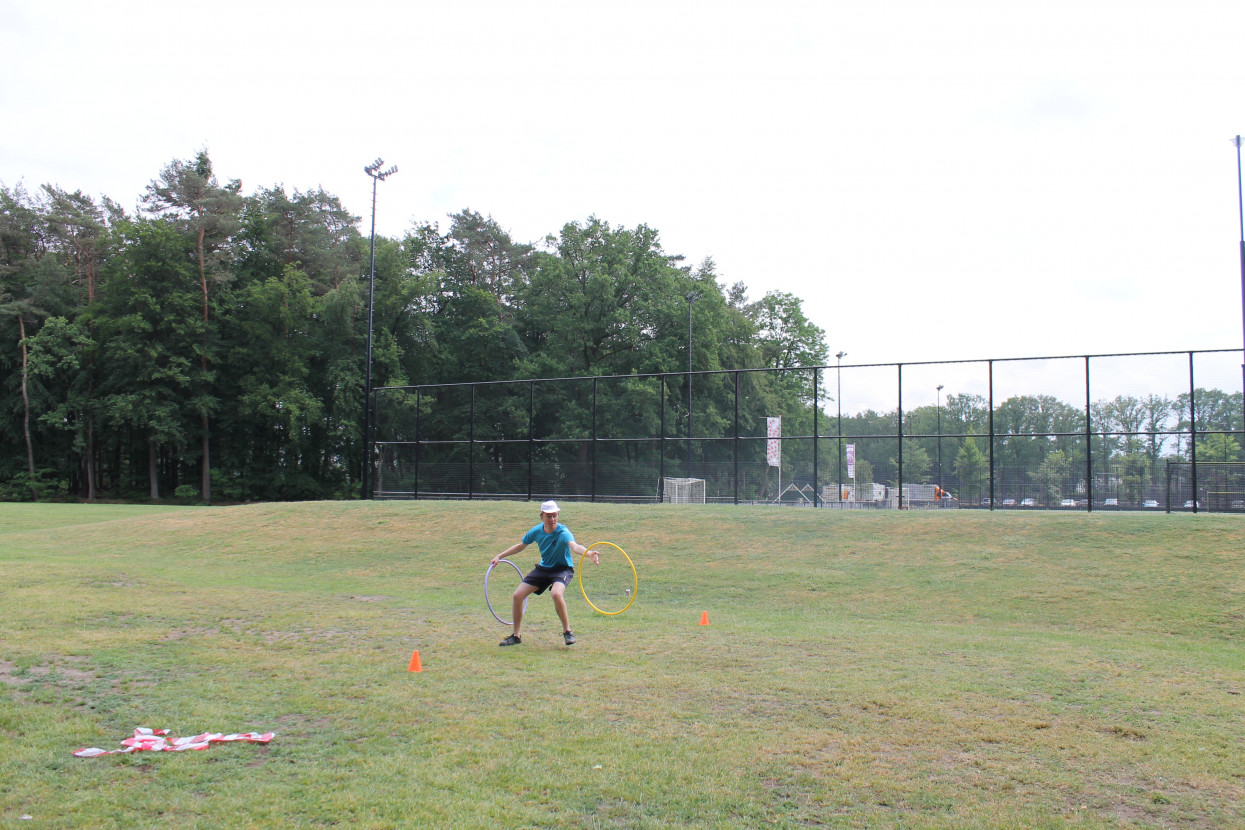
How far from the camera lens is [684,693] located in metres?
8.20

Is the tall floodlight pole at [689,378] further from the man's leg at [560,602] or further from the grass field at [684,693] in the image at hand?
the man's leg at [560,602]

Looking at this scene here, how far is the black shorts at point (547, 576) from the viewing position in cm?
1062

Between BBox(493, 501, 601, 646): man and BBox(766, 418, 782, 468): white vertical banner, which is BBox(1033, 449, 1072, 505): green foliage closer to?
BBox(766, 418, 782, 468): white vertical banner

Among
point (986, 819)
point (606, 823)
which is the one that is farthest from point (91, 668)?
point (986, 819)

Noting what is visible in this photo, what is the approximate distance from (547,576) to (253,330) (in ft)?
167

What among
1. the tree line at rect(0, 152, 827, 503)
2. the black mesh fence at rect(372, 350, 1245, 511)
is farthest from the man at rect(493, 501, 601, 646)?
the tree line at rect(0, 152, 827, 503)

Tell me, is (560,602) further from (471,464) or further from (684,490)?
(471,464)

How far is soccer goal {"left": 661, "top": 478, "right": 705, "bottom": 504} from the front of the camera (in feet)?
103

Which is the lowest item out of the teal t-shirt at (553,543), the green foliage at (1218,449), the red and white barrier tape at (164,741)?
the red and white barrier tape at (164,741)

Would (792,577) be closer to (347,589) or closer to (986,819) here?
(347,589)

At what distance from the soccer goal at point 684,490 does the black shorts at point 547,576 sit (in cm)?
2084

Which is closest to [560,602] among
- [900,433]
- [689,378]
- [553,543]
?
[553,543]

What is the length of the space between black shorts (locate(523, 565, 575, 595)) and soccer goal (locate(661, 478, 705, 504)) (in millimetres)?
20836

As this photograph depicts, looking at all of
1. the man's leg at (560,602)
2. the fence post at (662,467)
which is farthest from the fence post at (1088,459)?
the man's leg at (560,602)
